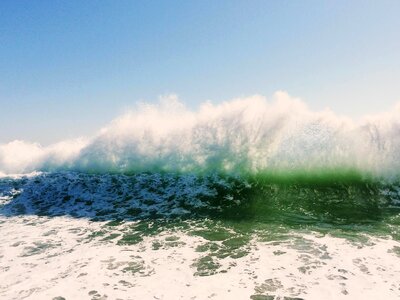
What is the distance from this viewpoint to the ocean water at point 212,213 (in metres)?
11.1

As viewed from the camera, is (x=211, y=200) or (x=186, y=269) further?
(x=211, y=200)

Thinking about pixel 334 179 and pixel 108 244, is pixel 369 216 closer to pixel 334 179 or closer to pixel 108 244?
pixel 334 179

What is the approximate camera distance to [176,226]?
56.2 ft

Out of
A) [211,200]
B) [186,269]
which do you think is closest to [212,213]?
[211,200]

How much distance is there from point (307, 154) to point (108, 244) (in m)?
16.6

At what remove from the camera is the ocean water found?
1115cm

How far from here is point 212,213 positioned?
19078 millimetres

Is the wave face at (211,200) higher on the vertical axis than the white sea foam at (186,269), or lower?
higher

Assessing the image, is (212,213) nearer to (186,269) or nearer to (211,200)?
(211,200)

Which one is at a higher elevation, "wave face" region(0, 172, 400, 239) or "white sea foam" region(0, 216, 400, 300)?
"wave face" region(0, 172, 400, 239)

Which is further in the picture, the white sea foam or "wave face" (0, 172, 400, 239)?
"wave face" (0, 172, 400, 239)

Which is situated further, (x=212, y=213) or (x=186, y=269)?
(x=212, y=213)

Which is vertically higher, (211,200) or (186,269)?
(211,200)

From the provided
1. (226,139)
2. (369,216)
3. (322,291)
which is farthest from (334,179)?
(322,291)
